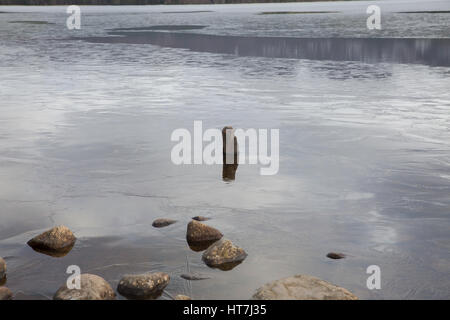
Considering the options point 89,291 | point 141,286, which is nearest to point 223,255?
point 141,286

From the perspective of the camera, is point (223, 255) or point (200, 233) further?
point (200, 233)

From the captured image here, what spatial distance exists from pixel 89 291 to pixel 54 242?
5.44ft

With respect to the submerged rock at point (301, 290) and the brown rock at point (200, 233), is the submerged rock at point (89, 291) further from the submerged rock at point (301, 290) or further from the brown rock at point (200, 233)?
the brown rock at point (200, 233)

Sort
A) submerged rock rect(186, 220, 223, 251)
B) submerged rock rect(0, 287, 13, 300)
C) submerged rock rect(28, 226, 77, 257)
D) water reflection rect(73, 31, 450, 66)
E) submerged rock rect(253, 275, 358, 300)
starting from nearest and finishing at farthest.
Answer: submerged rock rect(253, 275, 358, 300), submerged rock rect(0, 287, 13, 300), submerged rock rect(28, 226, 77, 257), submerged rock rect(186, 220, 223, 251), water reflection rect(73, 31, 450, 66)

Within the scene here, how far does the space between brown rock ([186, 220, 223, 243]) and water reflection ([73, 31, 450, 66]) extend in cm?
2516

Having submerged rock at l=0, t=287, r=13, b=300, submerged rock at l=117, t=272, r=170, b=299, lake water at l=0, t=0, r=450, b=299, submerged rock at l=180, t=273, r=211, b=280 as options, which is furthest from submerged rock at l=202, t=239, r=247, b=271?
submerged rock at l=0, t=287, r=13, b=300

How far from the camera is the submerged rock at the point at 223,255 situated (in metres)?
6.96

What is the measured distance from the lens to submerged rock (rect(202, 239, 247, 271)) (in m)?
6.96

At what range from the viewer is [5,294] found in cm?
597

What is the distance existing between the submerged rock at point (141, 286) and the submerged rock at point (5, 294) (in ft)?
3.53

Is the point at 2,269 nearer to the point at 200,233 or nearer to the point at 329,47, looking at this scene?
the point at 200,233

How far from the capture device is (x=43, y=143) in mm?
12906

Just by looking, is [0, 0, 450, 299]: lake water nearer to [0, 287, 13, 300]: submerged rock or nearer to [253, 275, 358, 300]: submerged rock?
[0, 287, 13, 300]: submerged rock
